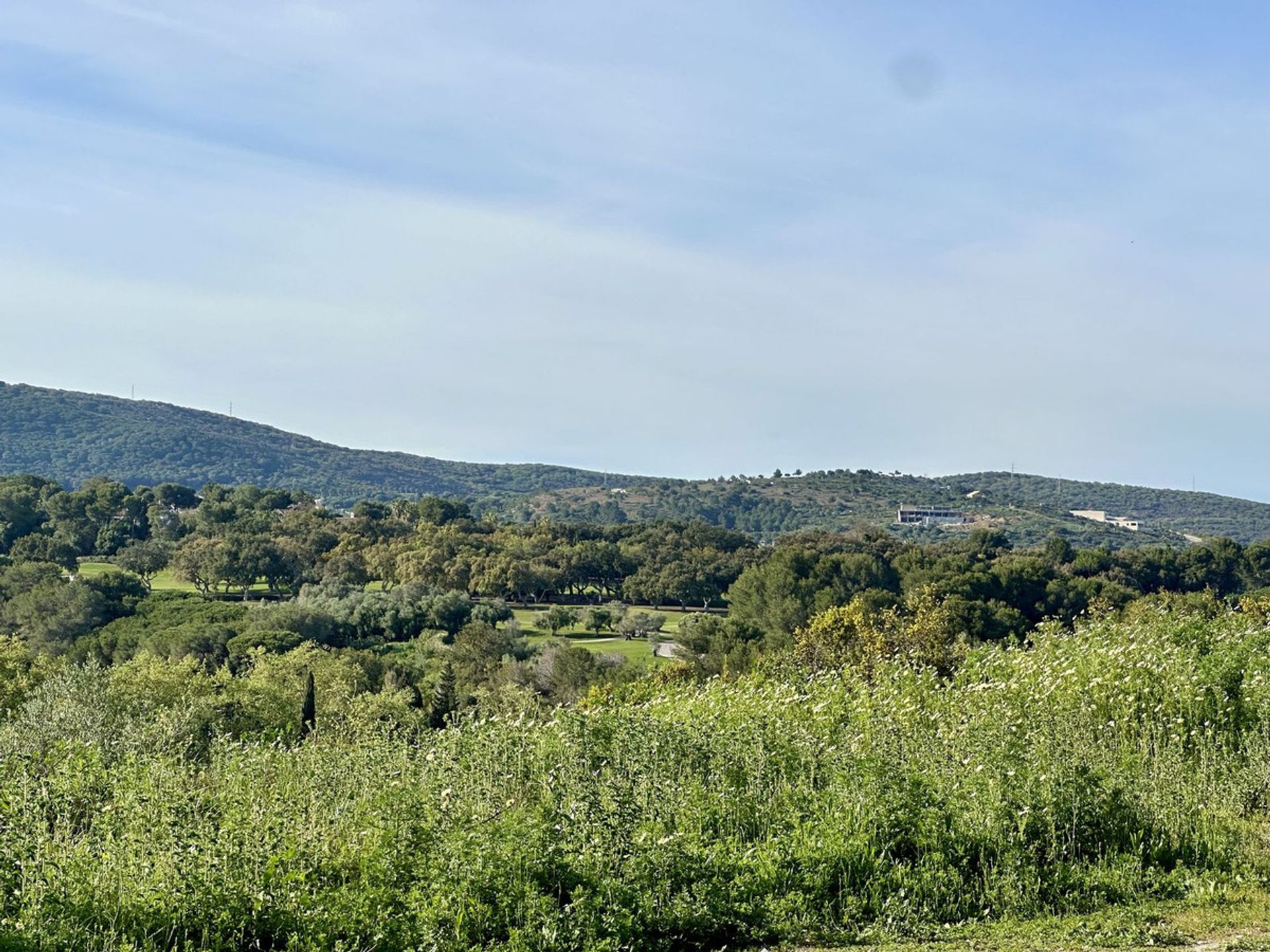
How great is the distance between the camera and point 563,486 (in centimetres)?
18262

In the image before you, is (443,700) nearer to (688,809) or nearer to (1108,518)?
(688,809)

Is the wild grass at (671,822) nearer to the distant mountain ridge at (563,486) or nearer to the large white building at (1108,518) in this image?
the distant mountain ridge at (563,486)

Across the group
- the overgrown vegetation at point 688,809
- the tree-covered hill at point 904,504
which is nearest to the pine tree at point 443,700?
the overgrown vegetation at point 688,809

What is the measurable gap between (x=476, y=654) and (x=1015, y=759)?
35.3m

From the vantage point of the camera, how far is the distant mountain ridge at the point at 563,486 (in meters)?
129

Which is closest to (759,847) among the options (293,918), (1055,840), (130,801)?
(1055,840)

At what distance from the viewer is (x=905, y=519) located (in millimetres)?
127375

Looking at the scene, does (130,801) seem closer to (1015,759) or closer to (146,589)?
(1015,759)

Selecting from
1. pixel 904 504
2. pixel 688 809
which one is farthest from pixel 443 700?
pixel 904 504

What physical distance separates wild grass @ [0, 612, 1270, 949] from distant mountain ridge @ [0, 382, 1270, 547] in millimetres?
104237

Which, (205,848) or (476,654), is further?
(476,654)

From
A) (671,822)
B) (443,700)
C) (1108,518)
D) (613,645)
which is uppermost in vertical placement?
(1108,518)

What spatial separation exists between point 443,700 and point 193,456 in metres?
141

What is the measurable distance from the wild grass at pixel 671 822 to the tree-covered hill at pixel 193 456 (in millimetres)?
146058
